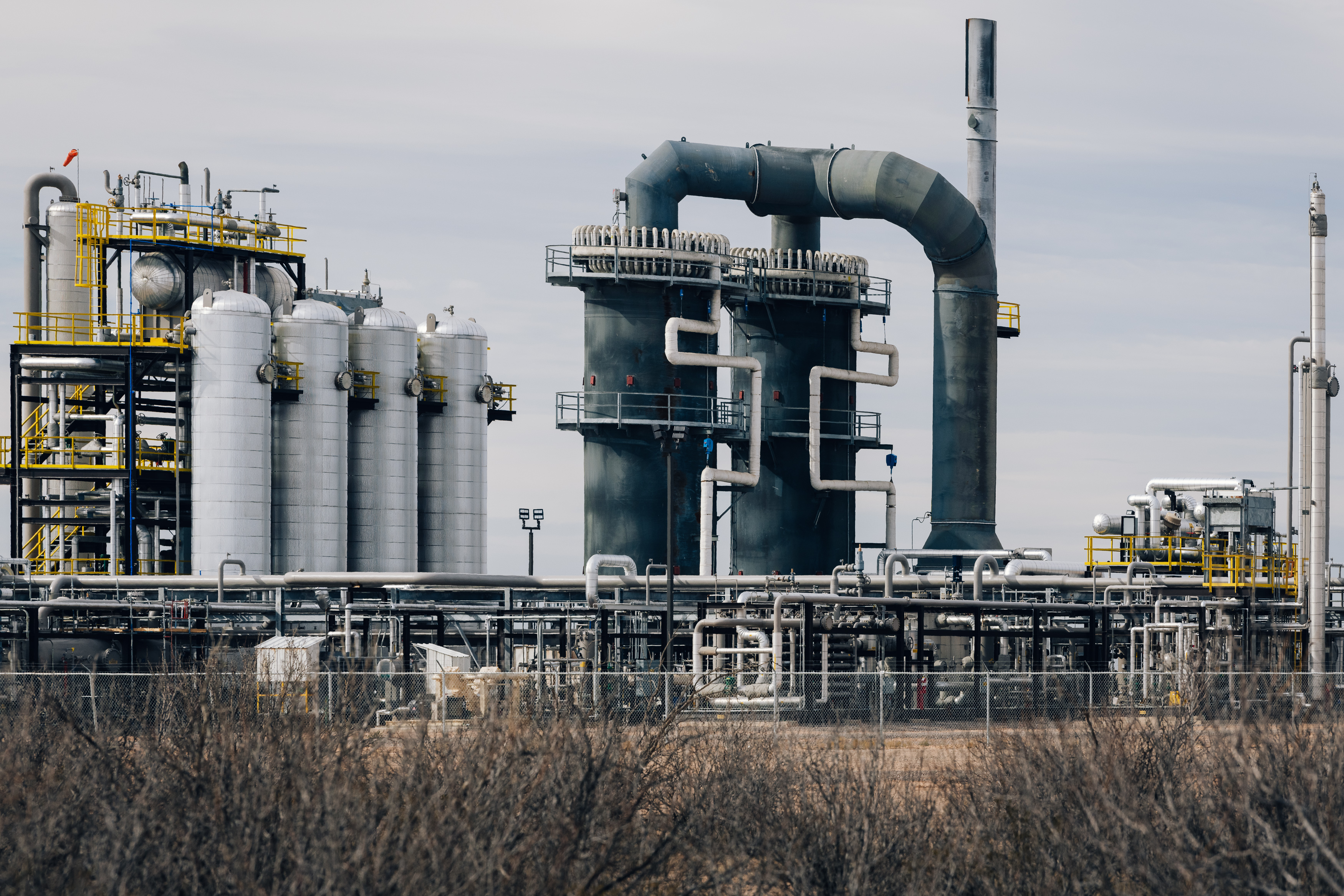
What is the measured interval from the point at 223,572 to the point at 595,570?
10.1 m

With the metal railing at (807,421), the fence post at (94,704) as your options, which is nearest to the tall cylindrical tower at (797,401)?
the metal railing at (807,421)

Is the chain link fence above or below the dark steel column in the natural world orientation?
below

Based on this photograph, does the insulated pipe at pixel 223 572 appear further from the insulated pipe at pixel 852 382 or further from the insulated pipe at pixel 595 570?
the insulated pipe at pixel 852 382

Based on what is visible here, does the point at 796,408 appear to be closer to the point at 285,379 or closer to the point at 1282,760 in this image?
the point at 285,379

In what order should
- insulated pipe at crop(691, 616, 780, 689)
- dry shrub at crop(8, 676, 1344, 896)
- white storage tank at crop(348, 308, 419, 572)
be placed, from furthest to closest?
white storage tank at crop(348, 308, 419, 572)
insulated pipe at crop(691, 616, 780, 689)
dry shrub at crop(8, 676, 1344, 896)

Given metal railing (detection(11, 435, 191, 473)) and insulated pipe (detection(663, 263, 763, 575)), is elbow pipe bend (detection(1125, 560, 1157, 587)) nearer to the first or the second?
insulated pipe (detection(663, 263, 763, 575))

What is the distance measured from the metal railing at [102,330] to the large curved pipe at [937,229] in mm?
15365

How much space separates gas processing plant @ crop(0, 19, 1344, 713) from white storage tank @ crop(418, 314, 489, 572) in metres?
0.10

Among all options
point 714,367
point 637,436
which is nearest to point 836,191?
point 714,367

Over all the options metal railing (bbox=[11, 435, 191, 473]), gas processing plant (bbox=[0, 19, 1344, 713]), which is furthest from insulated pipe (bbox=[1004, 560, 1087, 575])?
metal railing (bbox=[11, 435, 191, 473])

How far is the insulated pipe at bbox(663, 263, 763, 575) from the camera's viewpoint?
55844 mm

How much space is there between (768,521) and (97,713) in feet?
111

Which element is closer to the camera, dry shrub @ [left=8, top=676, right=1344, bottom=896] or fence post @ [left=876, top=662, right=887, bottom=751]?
dry shrub @ [left=8, top=676, right=1344, bottom=896]

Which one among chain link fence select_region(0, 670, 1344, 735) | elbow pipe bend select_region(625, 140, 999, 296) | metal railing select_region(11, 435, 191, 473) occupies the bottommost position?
chain link fence select_region(0, 670, 1344, 735)
